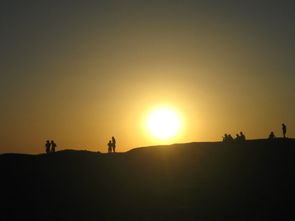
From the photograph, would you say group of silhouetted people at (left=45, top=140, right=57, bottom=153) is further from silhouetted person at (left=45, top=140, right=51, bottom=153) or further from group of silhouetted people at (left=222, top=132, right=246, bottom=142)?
group of silhouetted people at (left=222, top=132, right=246, bottom=142)

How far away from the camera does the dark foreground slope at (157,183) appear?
35469mm

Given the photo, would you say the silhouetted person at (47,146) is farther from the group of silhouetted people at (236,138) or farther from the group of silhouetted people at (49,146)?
the group of silhouetted people at (236,138)

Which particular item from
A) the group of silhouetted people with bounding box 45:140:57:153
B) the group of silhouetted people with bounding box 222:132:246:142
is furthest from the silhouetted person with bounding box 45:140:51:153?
the group of silhouetted people with bounding box 222:132:246:142

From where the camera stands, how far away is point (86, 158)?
42594mm

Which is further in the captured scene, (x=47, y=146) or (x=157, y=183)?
(x=47, y=146)

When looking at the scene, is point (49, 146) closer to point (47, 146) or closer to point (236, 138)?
point (47, 146)

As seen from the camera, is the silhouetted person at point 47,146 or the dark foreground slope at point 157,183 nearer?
the dark foreground slope at point 157,183

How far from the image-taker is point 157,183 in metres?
39.0

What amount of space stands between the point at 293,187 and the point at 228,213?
677cm

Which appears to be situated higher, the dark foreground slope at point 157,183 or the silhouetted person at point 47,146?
the silhouetted person at point 47,146

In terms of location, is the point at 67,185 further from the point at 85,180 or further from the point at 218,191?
the point at 218,191

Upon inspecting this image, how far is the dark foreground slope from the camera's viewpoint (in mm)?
35469

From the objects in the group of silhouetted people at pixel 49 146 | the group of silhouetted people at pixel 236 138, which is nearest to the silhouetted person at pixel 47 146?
the group of silhouetted people at pixel 49 146

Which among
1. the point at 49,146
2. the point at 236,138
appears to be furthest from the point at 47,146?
the point at 236,138
